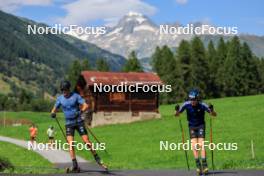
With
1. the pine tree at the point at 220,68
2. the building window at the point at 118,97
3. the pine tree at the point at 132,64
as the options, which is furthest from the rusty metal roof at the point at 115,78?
the pine tree at the point at 220,68

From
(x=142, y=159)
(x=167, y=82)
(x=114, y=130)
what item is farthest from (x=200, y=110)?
(x=167, y=82)

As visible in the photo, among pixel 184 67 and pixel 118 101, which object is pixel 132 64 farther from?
pixel 118 101

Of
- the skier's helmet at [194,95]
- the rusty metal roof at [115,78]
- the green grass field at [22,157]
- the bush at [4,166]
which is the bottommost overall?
the green grass field at [22,157]

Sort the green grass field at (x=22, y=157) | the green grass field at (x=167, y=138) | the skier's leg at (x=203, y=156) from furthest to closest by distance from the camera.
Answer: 1. the green grass field at (x=167, y=138)
2. the green grass field at (x=22, y=157)
3. the skier's leg at (x=203, y=156)

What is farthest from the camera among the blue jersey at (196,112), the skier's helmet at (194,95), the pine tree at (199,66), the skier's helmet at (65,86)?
the pine tree at (199,66)

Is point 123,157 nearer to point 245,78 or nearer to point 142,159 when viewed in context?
point 142,159

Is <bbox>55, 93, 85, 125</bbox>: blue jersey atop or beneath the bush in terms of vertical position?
atop

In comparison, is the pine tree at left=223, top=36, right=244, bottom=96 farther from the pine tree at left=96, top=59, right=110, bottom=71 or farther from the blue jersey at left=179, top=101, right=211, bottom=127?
the blue jersey at left=179, top=101, right=211, bottom=127

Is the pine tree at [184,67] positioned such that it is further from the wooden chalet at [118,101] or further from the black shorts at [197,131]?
the black shorts at [197,131]

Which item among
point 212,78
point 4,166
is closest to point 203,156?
point 4,166

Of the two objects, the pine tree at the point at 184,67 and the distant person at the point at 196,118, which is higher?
the pine tree at the point at 184,67

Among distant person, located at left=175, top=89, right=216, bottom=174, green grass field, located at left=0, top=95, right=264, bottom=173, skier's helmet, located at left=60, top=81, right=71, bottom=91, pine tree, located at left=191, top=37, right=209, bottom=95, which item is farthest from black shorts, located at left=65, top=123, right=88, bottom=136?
pine tree, located at left=191, top=37, right=209, bottom=95

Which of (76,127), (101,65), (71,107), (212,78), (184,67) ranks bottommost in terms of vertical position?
(76,127)

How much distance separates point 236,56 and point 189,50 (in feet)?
33.8
